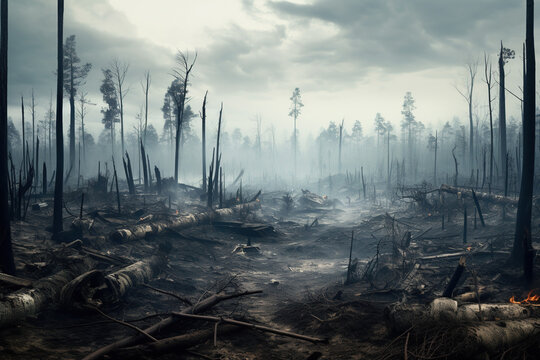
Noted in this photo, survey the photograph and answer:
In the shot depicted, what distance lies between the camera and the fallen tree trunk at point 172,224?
1162 cm

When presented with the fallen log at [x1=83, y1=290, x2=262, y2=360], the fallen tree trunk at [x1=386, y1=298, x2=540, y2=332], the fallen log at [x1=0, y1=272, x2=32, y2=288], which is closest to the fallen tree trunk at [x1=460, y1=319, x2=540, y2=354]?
the fallen tree trunk at [x1=386, y1=298, x2=540, y2=332]

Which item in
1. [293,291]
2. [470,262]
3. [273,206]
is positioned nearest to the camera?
[293,291]

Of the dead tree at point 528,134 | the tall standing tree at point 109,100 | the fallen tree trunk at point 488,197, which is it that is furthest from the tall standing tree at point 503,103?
the tall standing tree at point 109,100

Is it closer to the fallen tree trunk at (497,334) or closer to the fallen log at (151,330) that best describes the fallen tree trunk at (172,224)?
the fallen log at (151,330)

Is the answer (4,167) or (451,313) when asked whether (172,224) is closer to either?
(4,167)

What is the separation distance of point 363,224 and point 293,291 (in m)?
9.99

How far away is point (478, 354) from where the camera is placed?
3760 mm

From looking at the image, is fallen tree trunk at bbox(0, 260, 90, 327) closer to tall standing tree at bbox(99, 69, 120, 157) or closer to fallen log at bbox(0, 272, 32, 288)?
fallen log at bbox(0, 272, 32, 288)

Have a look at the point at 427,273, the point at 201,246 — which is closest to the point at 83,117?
the point at 201,246

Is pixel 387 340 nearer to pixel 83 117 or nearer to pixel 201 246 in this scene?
pixel 201 246

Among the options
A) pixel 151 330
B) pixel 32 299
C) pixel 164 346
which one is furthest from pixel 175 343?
pixel 32 299

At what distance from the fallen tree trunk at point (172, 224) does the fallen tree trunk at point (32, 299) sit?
4.87 m

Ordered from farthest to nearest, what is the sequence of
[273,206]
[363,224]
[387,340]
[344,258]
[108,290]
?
1. [273,206]
2. [363,224]
3. [344,258]
4. [108,290]
5. [387,340]

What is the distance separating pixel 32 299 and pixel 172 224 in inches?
353
